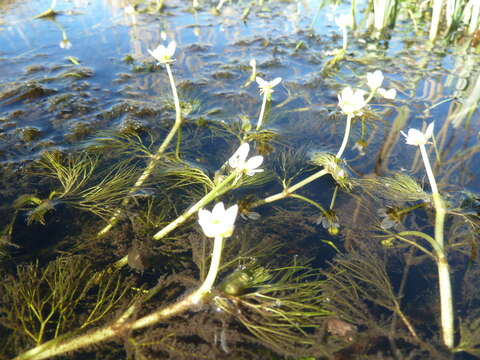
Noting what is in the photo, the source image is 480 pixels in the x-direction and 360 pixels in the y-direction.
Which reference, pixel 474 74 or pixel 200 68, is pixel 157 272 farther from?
pixel 474 74

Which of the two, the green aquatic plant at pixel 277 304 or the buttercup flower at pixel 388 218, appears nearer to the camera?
the green aquatic plant at pixel 277 304

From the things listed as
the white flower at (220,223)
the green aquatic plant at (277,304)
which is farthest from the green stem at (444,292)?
the white flower at (220,223)

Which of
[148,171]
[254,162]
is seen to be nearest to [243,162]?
[254,162]

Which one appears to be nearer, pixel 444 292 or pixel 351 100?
pixel 444 292

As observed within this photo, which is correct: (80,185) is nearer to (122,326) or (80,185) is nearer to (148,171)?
(148,171)

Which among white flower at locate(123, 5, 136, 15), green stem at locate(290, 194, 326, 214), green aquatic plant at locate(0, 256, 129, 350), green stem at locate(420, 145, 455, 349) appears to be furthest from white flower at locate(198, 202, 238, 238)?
white flower at locate(123, 5, 136, 15)

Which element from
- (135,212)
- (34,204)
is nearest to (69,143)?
(34,204)

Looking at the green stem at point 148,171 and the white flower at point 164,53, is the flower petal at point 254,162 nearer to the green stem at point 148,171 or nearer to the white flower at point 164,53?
the green stem at point 148,171

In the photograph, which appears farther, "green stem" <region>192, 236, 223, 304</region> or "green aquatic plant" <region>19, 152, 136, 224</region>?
"green aquatic plant" <region>19, 152, 136, 224</region>

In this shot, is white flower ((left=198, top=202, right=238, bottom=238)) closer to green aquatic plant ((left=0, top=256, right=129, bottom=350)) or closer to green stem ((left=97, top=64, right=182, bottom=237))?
green aquatic plant ((left=0, top=256, right=129, bottom=350))
